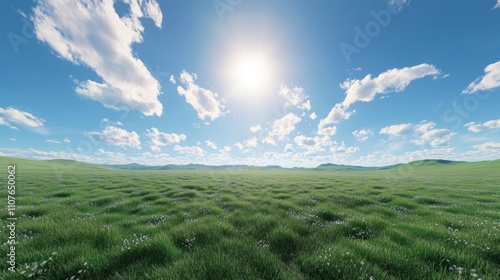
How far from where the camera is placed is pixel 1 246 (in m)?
4.99

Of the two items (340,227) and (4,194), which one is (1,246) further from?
(4,194)

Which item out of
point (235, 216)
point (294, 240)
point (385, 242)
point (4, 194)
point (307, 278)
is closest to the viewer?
point (307, 278)

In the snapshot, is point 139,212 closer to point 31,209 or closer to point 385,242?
point 31,209

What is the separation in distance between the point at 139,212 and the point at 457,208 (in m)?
18.6

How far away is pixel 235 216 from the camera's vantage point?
8836 millimetres

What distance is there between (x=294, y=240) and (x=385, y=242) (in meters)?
2.73

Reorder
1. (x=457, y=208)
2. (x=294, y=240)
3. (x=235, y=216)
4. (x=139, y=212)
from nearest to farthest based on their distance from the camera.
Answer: (x=294, y=240)
(x=235, y=216)
(x=139, y=212)
(x=457, y=208)

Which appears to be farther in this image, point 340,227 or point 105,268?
point 340,227

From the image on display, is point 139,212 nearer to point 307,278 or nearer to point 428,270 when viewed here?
point 307,278

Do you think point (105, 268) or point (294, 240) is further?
point (294, 240)

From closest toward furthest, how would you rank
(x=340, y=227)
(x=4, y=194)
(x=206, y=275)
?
(x=206, y=275) → (x=340, y=227) → (x=4, y=194)

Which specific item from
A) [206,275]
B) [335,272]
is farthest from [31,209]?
[335,272]

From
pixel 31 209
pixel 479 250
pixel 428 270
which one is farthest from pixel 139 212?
pixel 479 250

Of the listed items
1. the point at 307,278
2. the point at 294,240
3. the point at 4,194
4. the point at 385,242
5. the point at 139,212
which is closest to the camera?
the point at 307,278
